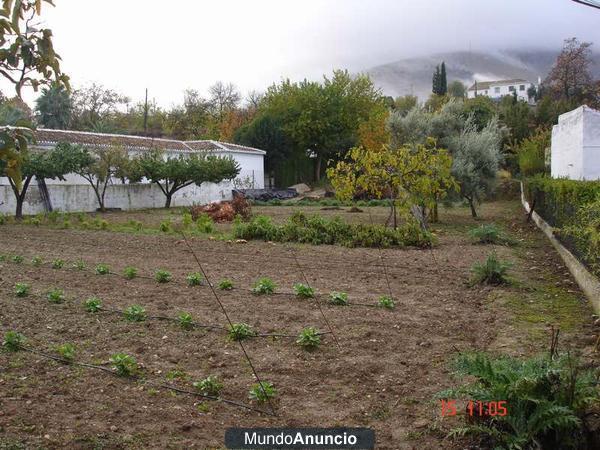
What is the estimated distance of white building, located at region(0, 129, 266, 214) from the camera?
26859 mm

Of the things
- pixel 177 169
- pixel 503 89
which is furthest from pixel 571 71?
pixel 503 89

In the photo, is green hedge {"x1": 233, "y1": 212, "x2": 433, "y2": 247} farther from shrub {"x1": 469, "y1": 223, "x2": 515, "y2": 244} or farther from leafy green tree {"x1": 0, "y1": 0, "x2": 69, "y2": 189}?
leafy green tree {"x1": 0, "y1": 0, "x2": 69, "y2": 189}

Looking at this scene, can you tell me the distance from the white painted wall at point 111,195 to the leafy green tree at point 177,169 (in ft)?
4.26

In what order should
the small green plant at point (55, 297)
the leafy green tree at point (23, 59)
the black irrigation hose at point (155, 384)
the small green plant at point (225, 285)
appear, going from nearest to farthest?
1. the leafy green tree at point (23, 59)
2. the black irrigation hose at point (155, 384)
3. the small green plant at point (55, 297)
4. the small green plant at point (225, 285)

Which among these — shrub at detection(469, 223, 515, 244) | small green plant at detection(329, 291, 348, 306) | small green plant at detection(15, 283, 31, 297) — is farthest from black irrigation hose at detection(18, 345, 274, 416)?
shrub at detection(469, 223, 515, 244)

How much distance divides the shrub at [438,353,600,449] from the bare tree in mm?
49432

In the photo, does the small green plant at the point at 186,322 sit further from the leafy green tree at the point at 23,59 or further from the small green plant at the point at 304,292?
the leafy green tree at the point at 23,59

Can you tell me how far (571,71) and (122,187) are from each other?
37.9 meters

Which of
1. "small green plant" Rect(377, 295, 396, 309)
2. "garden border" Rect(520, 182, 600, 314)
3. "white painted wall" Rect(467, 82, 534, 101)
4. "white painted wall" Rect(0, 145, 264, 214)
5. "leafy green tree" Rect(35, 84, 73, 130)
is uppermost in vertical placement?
"white painted wall" Rect(467, 82, 534, 101)

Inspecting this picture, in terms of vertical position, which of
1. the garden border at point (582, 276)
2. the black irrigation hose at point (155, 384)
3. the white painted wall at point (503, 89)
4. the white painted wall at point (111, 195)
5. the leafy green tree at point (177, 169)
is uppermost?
the white painted wall at point (503, 89)

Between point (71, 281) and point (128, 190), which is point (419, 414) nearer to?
point (71, 281)

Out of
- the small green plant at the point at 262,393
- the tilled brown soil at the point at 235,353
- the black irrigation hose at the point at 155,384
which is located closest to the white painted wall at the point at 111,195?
the tilled brown soil at the point at 235,353

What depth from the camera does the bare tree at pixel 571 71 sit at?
48.2 meters

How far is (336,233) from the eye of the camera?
14188 millimetres
